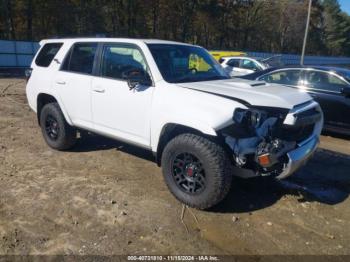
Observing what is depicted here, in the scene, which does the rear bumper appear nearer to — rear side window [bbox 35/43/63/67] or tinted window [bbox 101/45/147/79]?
tinted window [bbox 101/45/147/79]

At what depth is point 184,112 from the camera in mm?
4176

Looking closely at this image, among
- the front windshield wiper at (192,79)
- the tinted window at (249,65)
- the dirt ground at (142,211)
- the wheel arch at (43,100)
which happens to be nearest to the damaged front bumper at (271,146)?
the dirt ground at (142,211)

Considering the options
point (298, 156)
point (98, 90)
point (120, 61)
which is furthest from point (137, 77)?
point (298, 156)

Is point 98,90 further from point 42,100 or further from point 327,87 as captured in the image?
point 327,87

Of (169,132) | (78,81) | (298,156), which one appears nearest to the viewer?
(298,156)

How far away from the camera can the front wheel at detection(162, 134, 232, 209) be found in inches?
157

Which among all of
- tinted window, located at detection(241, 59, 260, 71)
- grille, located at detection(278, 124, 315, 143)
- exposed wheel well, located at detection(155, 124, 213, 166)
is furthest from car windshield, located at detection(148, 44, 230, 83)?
tinted window, located at detection(241, 59, 260, 71)

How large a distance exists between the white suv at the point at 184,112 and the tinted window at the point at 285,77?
11.3 ft

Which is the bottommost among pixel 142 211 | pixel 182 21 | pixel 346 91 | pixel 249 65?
pixel 142 211

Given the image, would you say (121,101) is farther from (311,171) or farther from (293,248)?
(311,171)

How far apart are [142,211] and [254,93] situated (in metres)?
1.88

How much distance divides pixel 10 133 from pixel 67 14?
32420mm

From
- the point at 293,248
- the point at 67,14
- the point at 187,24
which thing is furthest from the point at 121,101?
the point at 187,24

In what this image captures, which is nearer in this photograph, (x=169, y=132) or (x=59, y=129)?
(x=169, y=132)
